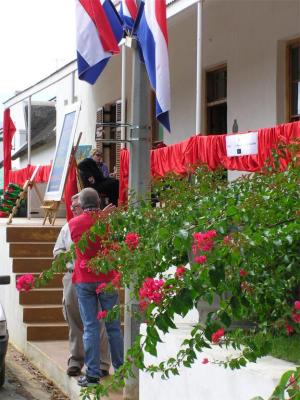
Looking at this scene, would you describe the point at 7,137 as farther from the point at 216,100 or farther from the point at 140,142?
the point at 140,142

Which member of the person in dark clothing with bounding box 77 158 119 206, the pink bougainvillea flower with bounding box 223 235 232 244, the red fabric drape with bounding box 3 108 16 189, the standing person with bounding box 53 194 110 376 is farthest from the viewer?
the red fabric drape with bounding box 3 108 16 189

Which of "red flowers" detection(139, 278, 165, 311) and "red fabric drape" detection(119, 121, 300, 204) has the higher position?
"red fabric drape" detection(119, 121, 300, 204)

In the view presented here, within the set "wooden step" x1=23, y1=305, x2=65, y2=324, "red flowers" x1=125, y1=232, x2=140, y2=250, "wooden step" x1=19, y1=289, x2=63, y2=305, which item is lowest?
"wooden step" x1=23, y1=305, x2=65, y2=324

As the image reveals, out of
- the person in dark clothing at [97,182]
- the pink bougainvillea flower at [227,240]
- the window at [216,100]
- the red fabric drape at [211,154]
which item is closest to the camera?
the pink bougainvillea flower at [227,240]

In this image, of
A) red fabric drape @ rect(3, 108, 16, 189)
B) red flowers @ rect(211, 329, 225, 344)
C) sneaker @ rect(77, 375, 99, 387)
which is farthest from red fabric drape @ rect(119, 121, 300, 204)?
red fabric drape @ rect(3, 108, 16, 189)

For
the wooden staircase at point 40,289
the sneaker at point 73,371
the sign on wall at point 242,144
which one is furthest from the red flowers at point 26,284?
the sign on wall at point 242,144

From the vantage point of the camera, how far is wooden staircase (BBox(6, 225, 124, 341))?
11383mm

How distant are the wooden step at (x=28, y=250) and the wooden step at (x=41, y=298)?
1.48 metres

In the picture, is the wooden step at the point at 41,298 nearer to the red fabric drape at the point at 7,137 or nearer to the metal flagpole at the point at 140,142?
the metal flagpole at the point at 140,142

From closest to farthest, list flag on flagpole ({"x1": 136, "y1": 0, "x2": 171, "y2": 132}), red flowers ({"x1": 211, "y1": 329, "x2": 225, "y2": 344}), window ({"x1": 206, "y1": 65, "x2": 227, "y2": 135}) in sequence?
red flowers ({"x1": 211, "y1": 329, "x2": 225, "y2": 344})
flag on flagpole ({"x1": 136, "y1": 0, "x2": 171, "y2": 132})
window ({"x1": 206, "y1": 65, "x2": 227, "y2": 135})

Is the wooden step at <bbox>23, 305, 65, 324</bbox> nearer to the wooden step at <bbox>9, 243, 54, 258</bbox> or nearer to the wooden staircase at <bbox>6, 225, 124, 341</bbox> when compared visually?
the wooden staircase at <bbox>6, 225, 124, 341</bbox>

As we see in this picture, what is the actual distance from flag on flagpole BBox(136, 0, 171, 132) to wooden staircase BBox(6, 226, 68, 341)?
13.1 ft

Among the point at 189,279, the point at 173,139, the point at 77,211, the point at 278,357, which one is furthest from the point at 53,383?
the point at 173,139

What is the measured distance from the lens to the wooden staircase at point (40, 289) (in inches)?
448
